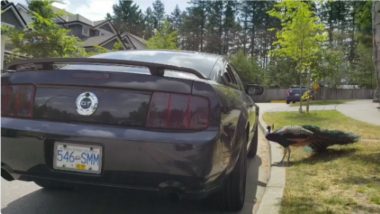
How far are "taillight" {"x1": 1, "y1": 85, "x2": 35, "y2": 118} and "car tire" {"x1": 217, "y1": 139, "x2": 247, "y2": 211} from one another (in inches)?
67.9

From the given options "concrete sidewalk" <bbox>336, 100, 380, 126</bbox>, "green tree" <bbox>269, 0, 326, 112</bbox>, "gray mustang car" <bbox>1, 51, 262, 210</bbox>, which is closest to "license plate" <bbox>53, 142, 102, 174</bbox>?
"gray mustang car" <bbox>1, 51, 262, 210</bbox>

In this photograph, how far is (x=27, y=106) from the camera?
11.3ft

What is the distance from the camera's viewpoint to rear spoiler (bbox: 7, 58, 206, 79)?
10.9ft

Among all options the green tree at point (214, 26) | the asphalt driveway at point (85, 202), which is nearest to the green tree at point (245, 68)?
the green tree at point (214, 26)

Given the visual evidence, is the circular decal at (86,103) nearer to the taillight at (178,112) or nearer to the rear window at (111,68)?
the rear window at (111,68)

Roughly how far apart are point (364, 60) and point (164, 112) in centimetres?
4818

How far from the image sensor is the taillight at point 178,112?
317cm

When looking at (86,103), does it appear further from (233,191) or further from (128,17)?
(128,17)

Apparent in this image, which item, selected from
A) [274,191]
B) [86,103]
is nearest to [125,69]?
[86,103]

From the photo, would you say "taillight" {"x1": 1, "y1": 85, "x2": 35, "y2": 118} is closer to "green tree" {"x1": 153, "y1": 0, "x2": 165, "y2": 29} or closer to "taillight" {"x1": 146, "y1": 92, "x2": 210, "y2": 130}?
"taillight" {"x1": 146, "y1": 92, "x2": 210, "y2": 130}

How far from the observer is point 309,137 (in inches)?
270

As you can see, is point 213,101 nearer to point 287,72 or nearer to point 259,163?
point 259,163

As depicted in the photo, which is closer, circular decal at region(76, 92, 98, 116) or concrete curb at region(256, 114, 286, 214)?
circular decal at region(76, 92, 98, 116)

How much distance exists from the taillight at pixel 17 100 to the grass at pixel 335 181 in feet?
7.62
